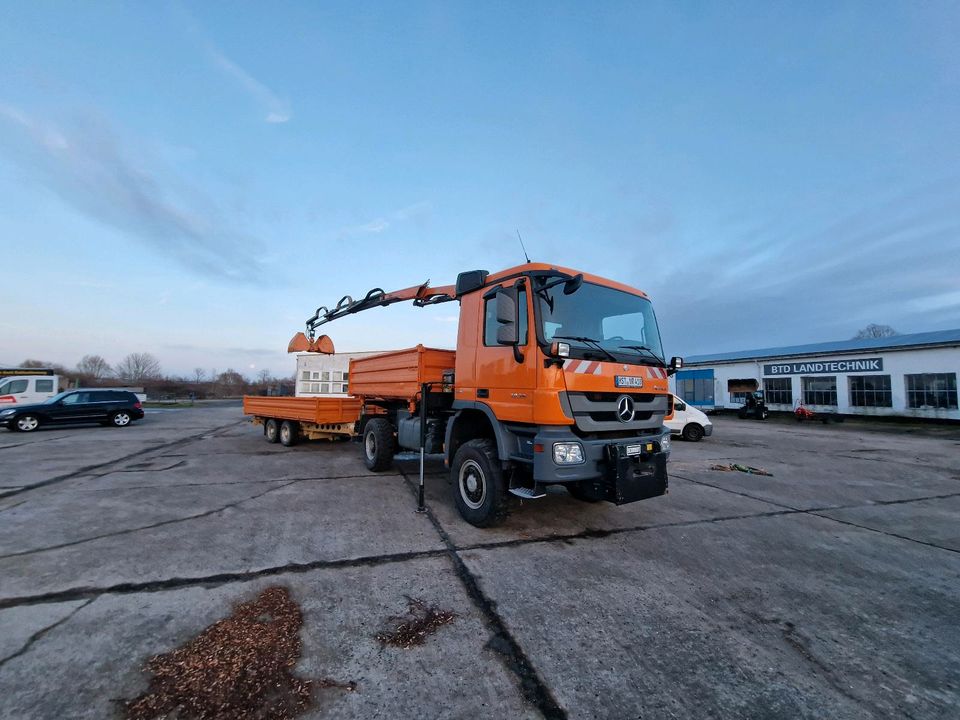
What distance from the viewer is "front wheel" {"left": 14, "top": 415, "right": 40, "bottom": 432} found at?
1468 centimetres

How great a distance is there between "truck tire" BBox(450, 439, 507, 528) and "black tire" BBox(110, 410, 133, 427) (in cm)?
1879

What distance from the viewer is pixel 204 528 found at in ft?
15.5

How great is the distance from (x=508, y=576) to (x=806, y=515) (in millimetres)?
4670

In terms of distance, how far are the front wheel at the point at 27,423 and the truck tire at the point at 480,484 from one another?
1837 centimetres

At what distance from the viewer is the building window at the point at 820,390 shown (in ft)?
78.8

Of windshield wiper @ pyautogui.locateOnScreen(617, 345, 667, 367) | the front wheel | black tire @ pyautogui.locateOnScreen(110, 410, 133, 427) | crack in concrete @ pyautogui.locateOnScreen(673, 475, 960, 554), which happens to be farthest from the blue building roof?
the front wheel

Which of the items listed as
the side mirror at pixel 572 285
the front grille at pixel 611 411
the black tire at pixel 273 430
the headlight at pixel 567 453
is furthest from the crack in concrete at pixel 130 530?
the black tire at pixel 273 430

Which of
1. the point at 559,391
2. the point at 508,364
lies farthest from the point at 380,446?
the point at 559,391

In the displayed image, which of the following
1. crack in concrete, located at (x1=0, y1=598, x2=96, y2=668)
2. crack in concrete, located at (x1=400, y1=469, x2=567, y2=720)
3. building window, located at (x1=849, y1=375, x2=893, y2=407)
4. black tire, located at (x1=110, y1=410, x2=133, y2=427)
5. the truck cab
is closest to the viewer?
crack in concrete, located at (x1=400, y1=469, x2=567, y2=720)

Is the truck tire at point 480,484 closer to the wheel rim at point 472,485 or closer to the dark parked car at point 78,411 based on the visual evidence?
the wheel rim at point 472,485

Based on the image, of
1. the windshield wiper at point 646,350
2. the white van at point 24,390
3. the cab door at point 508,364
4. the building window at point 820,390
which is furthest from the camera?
the building window at point 820,390

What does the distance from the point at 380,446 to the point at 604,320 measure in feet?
16.0

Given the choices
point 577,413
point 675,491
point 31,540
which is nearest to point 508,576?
point 577,413

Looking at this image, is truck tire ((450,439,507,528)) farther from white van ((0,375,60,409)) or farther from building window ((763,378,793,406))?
building window ((763,378,793,406))
